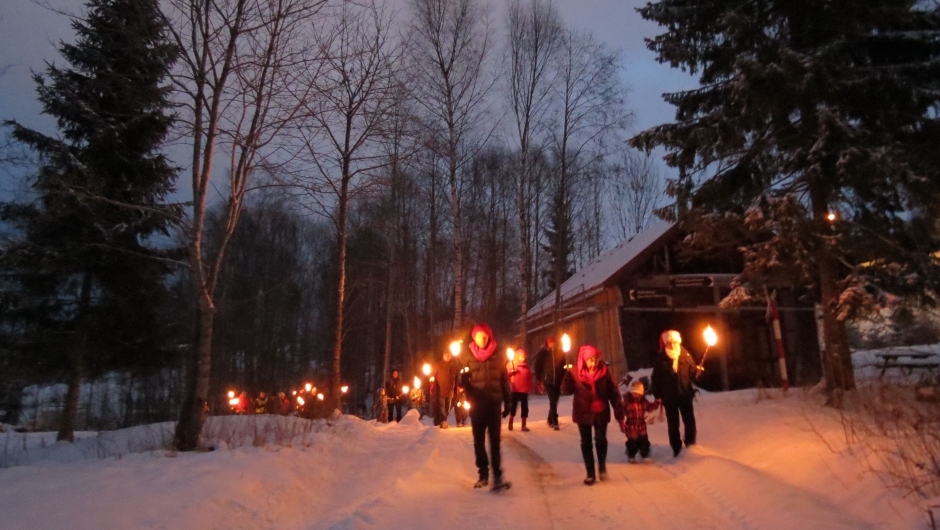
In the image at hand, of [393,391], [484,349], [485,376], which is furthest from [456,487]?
[393,391]

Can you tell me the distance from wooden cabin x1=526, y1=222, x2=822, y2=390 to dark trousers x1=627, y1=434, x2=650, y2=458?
41.3 feet

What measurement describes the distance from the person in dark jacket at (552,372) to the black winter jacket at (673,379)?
3.98m

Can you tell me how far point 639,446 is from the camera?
948 cm

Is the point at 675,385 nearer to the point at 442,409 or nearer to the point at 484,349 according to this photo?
the point at 484,349

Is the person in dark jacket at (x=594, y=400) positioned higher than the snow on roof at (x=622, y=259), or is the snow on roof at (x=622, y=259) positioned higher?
the snow on roof at (x=622, y=259)

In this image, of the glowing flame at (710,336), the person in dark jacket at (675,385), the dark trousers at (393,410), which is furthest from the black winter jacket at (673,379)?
the dark trousers at (393,410)

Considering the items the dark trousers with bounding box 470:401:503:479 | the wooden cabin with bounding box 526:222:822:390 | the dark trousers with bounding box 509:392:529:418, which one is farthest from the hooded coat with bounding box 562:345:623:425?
the wooden cabin with bounding box 526:222:822:390

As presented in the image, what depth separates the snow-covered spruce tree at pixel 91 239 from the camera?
15.4 metres

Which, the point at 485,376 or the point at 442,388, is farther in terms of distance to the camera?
the point at 442,388

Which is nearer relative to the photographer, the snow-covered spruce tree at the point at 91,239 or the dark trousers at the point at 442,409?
the snow-covered spruce tree at the point at 91,239

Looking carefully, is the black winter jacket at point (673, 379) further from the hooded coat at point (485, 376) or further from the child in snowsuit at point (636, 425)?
the hooded coat at point (485, 376)

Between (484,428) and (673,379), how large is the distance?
10.6 feet

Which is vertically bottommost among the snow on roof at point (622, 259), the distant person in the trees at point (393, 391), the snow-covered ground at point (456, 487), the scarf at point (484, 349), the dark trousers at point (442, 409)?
the snow-covered ground at point (456, 487)

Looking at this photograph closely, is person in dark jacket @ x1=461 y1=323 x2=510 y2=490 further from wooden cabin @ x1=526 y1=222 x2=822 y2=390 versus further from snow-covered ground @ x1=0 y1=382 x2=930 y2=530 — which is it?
wooden cabin @ x1=526 y1=222 x2=822 y2=390
